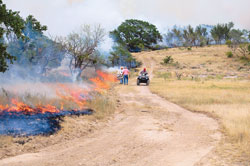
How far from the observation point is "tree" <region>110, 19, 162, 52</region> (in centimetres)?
9988

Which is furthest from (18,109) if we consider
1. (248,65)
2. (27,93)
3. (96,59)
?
(248,65)

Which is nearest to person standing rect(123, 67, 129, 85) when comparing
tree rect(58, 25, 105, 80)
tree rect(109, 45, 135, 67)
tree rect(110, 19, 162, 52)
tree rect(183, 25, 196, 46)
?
tree rect(58, 25, 105, 80)

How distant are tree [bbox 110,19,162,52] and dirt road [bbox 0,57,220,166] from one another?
85.7 meters

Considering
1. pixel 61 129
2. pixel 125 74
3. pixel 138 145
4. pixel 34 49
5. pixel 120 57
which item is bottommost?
pixel 138 145

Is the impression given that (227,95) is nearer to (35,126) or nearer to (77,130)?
(77,130)

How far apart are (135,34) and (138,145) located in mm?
96090

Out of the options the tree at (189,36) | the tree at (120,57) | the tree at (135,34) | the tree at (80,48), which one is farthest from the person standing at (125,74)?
the tree at (189,36)

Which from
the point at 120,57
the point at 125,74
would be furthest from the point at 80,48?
the point at 120,57

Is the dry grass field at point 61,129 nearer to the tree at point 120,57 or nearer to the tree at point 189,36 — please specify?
the tree at point 120,57

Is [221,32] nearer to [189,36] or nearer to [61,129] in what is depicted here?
[189,36]

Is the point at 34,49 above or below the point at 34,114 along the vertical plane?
above

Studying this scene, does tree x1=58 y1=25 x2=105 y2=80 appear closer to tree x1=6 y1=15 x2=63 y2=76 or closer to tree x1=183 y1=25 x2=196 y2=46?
tree x1=6 y1=15 x2=63 y2=76

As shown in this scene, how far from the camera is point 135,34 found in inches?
4028

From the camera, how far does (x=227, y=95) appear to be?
2084cm
